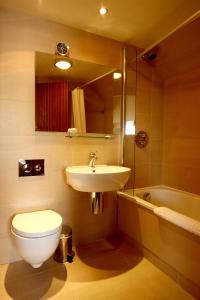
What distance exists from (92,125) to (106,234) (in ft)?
3.96

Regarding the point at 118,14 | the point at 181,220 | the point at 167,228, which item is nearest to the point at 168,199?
the point at 167,228

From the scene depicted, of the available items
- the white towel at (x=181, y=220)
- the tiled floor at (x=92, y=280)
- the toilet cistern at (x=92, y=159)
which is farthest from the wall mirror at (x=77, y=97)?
the tiled floor at (x=92, y=280)

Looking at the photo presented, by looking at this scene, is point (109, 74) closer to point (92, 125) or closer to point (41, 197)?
point (92, 125)

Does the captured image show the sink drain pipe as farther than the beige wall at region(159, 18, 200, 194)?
No

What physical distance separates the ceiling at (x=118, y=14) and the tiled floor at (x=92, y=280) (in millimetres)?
2165

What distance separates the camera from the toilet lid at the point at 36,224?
4.45ft

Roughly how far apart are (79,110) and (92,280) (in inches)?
58.4

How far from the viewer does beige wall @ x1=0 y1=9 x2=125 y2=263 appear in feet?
5.57

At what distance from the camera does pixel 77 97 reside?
200cm

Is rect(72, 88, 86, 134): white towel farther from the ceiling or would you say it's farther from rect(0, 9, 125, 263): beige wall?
the ceiling

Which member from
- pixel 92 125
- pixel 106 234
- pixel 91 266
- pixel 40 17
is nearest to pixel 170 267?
pixel 91 266

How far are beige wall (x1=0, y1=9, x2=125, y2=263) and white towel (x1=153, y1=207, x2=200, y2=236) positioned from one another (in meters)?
0.81

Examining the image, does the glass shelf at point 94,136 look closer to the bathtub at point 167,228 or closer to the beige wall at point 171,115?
the beige wall at point 171,115

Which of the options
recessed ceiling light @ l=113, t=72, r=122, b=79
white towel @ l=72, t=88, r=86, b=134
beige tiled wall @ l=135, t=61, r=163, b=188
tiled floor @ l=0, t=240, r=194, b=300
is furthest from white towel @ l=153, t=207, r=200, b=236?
recessed ceiling light @ l=113, t=72, r=122, b=79
